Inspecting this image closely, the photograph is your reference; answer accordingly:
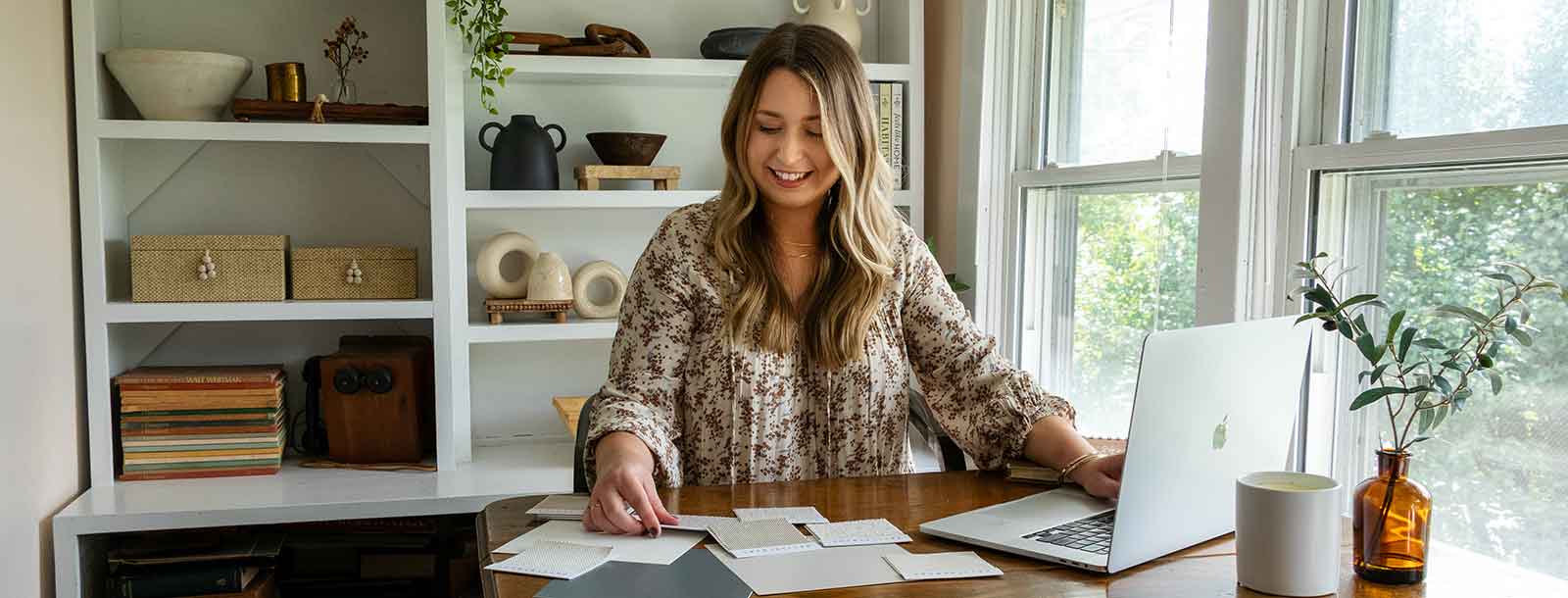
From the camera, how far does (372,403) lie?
279 centimetres

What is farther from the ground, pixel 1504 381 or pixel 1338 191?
pixel 1338 191

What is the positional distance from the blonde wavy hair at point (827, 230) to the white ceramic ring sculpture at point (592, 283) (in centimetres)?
129

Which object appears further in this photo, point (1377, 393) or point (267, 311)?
point (267, 311)

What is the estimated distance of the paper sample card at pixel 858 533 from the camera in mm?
1255

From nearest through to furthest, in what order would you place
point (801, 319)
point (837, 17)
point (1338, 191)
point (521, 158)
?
point (801, 319) < point (1338, 191) < point (521, 158) < point (837, 17)

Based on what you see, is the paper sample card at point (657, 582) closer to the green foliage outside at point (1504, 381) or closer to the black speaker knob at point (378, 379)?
the green foliage outside at point (1504, 381)

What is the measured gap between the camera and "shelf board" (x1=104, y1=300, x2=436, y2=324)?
8.57 ft

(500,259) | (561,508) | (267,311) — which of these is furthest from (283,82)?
(561,508)

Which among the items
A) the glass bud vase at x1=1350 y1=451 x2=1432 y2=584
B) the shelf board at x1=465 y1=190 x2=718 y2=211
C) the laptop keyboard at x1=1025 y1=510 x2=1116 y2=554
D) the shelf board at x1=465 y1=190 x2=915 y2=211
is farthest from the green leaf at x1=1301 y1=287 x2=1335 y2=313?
the shelf board at x1=465 y1=190 x2=718 y2=211

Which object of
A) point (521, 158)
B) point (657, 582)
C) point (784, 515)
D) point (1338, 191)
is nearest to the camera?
point (657, 582)

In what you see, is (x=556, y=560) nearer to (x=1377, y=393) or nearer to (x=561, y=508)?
(x=561, y=508)

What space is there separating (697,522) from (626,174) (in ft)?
5.62

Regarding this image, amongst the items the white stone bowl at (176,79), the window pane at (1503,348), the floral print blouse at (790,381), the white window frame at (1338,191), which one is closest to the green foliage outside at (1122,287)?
the white window frame at (1338,191)

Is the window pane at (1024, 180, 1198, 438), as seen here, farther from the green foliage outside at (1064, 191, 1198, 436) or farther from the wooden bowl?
the wooden bowl
